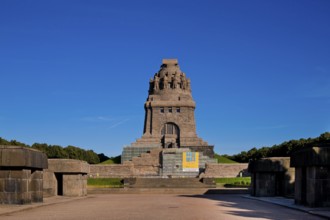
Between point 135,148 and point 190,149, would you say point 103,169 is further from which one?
point 190,149

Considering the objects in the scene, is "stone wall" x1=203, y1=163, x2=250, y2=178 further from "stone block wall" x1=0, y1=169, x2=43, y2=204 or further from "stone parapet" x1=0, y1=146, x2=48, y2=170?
"stone parapet" x1=0, y1=146, x2=48, y2=170

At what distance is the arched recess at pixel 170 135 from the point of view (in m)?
73.9

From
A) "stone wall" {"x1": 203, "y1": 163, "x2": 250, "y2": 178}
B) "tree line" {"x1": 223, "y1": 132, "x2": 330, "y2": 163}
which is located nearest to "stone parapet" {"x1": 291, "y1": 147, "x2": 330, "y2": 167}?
"tree line" {"x1": 223, "y1": 132, "x2": 330, "y2": 163}

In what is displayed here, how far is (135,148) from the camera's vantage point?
234 feet

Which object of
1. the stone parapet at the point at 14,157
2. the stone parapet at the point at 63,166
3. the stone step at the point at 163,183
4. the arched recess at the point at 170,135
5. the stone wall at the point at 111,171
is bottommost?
the stone step at the point at 163,183

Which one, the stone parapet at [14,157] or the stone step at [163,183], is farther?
the stone step at [163,183]

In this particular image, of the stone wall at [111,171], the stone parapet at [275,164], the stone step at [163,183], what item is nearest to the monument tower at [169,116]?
the stone wall at [111,171]

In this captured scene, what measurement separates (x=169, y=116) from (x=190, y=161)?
35.8 feet

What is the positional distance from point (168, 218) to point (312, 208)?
23.1 ft

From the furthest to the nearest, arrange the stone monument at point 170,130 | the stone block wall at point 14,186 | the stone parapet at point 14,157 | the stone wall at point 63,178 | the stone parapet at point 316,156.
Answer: the stone monument at point 170,130 → the stone wall at point 63,178 → the stone parapet at point 316,156 → the stone block wall at point 14,186 → the stone parapet at point 14,157

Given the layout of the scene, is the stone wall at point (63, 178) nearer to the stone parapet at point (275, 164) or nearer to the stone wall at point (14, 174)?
the stone wall at point (14, 174)

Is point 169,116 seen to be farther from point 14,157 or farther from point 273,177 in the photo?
point 14,157

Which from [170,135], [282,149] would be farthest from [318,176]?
[282,149]

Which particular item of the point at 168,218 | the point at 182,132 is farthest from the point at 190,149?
the point at 168,218
